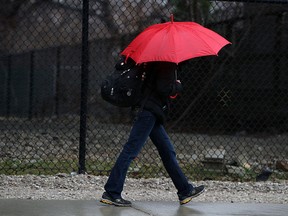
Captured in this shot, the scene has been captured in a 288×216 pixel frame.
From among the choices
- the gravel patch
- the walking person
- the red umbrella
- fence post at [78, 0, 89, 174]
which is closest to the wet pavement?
the walking person

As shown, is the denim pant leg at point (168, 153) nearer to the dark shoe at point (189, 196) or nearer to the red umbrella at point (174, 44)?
the dark shoe at point (189, 196)

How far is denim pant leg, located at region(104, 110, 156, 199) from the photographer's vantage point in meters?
6.09

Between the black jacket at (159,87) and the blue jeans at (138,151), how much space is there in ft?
0.24

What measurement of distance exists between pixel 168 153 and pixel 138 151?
297 mm

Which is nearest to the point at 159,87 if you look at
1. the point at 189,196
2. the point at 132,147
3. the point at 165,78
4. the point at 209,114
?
the point at 165,78

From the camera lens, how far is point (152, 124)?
612 cm

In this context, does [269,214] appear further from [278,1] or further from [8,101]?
[8,101]

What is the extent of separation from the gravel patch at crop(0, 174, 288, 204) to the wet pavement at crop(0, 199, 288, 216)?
337mm

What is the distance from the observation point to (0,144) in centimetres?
960

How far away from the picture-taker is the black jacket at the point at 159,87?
600cm

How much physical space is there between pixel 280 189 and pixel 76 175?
2286 mm

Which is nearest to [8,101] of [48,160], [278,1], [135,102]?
[48,160]

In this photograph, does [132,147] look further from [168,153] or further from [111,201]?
[111,201]

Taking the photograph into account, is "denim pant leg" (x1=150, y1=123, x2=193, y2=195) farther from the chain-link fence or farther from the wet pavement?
the chain-link fence
